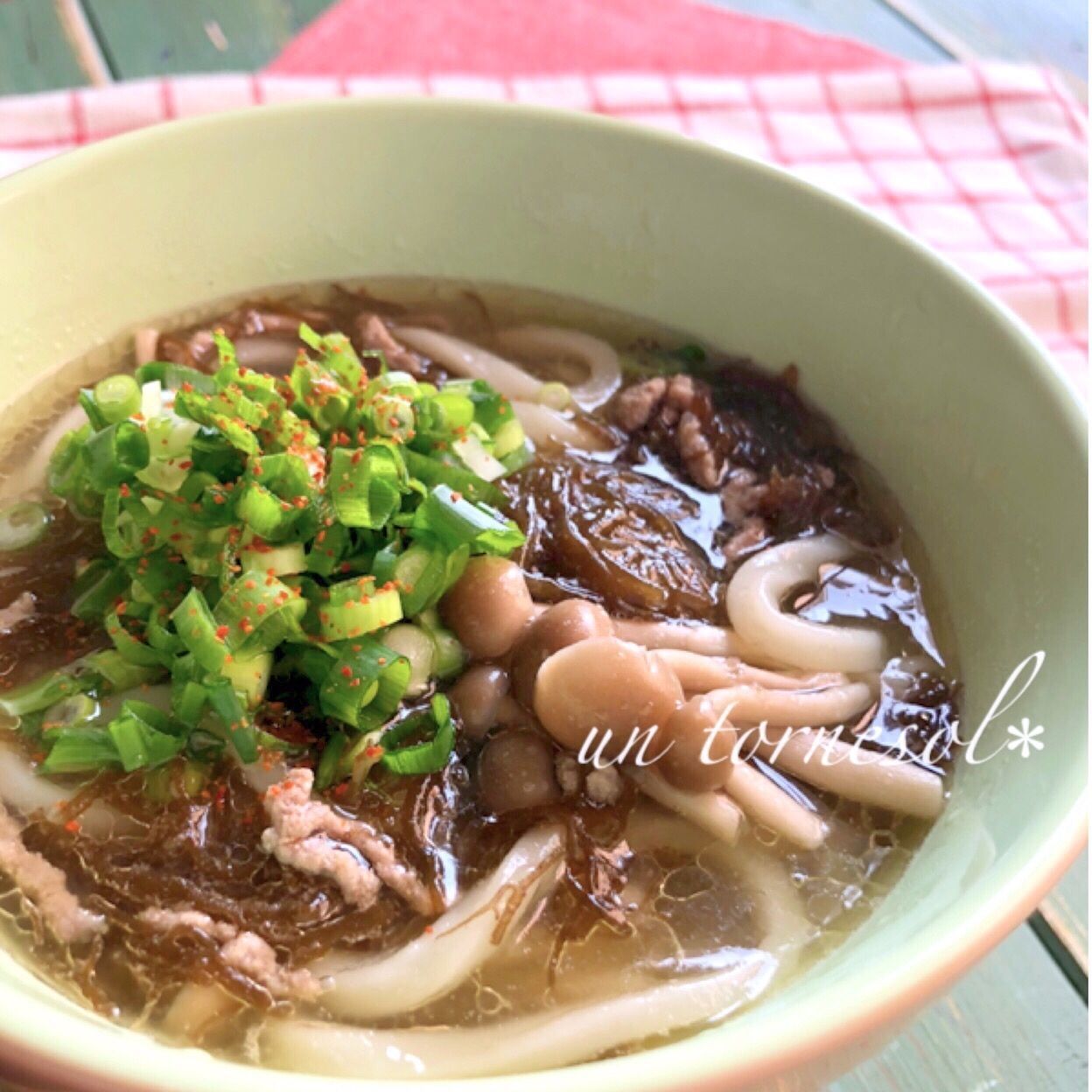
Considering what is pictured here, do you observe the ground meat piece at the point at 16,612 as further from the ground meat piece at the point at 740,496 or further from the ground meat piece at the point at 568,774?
the ground meat piece at the point at 740,496

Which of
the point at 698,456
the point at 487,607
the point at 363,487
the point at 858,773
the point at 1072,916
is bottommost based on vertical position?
the point at 1072,916

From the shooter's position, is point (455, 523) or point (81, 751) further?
point (455, 523)

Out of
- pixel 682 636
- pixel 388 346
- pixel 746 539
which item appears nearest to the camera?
pixel 682 636

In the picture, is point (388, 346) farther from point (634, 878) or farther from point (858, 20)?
point (858, 20)

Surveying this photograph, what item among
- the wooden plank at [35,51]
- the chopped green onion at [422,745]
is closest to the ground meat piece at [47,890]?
the chopped green onion at [422,745]

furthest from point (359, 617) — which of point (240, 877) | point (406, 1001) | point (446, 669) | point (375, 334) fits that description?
point (375, 334)

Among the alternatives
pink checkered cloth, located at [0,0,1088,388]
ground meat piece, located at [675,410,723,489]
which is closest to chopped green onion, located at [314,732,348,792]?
ground meat piece, located at [675,410,723,489]

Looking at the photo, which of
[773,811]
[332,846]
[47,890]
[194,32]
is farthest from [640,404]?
[194,32]
